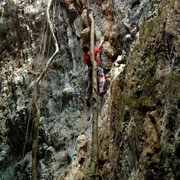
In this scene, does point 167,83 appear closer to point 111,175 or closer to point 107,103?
point 111,175

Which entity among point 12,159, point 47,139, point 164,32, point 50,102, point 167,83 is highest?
point 164,32

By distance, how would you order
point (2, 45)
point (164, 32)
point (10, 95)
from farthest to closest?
point (2, 45), point (10, 95), point (164, 32)

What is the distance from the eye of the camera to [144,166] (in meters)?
5.11

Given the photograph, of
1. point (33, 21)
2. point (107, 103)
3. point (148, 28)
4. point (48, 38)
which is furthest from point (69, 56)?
point (148, 28)

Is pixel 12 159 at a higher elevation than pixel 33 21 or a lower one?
lower


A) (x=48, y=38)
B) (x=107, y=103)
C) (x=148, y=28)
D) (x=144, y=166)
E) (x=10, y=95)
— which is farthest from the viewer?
(x=10, y=95)

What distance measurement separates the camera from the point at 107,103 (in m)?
7.80

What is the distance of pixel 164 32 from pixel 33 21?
6.72 meters

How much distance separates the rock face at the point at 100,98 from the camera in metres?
5.28

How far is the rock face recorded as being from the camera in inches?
208

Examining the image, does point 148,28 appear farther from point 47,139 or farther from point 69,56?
point 47,139

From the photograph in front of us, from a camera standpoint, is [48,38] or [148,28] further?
[48,38]

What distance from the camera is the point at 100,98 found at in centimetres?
860

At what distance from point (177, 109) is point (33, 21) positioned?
7789 mm
